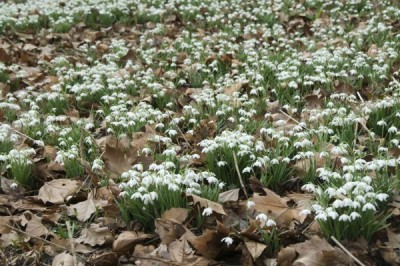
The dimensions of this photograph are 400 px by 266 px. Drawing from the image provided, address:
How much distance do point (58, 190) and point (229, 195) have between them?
41.5 inches

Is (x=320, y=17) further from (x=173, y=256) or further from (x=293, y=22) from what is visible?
(x=173, y=256)

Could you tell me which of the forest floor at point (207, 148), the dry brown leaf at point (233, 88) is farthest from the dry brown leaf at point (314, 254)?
the dry brown leaf at point (233, 88)

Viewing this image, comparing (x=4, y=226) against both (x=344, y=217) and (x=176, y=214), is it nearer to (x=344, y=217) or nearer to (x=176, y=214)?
(x=176, y=214)

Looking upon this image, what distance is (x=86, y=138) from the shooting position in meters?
3.49

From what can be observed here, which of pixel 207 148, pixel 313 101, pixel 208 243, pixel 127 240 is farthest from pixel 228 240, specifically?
pixel 313 101

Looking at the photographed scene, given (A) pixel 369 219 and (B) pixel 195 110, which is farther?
(B) pixel 195 110

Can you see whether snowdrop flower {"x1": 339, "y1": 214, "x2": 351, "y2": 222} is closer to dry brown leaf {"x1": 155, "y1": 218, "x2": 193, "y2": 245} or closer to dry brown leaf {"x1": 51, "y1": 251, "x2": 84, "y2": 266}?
dry brown leaf {"x1": 155, "y1": 218, "x2": 193, "y2": 245}

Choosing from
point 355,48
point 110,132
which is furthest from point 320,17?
point 110,132

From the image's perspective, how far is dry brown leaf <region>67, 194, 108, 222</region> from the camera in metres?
2.76

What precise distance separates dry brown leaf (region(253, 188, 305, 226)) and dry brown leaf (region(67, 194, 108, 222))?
2.90 feet

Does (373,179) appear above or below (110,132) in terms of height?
above

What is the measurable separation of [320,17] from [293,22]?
0.45 meters

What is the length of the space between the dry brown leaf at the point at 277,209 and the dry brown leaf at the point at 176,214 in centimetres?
35

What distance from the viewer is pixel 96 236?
8.32ft
